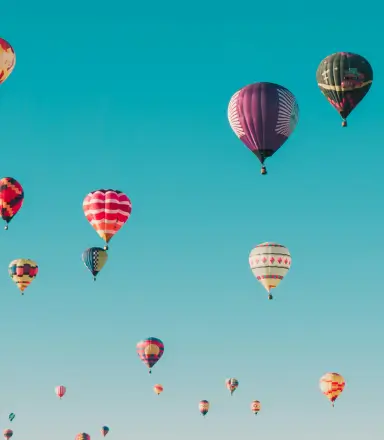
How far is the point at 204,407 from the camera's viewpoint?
5177 inches

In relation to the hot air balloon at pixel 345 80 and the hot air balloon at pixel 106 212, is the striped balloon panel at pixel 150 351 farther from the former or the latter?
the hot air balloon at pixel 345 80

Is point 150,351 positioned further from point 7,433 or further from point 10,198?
point 7,433

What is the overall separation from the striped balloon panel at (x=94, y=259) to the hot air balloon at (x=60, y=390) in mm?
38883

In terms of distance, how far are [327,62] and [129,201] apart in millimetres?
19721

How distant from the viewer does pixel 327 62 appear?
70.9 metres

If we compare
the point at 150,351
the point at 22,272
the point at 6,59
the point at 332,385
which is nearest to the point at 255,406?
the point at 332,385

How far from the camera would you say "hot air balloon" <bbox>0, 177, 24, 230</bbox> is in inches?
3504

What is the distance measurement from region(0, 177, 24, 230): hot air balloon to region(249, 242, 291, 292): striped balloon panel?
18.7 meters

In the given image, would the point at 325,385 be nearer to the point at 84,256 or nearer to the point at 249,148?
the point at 84,256

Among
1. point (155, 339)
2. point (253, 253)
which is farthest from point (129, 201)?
point (155, 339)

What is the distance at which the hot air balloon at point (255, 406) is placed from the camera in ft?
437

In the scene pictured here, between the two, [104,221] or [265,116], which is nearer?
[265,116]

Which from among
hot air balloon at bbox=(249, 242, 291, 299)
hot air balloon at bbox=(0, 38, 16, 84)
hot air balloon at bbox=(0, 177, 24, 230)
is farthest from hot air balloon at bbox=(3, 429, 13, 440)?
hot air balloon at bbox=(0, 38, 16, 84)

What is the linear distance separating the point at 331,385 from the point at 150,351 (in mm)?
15560
